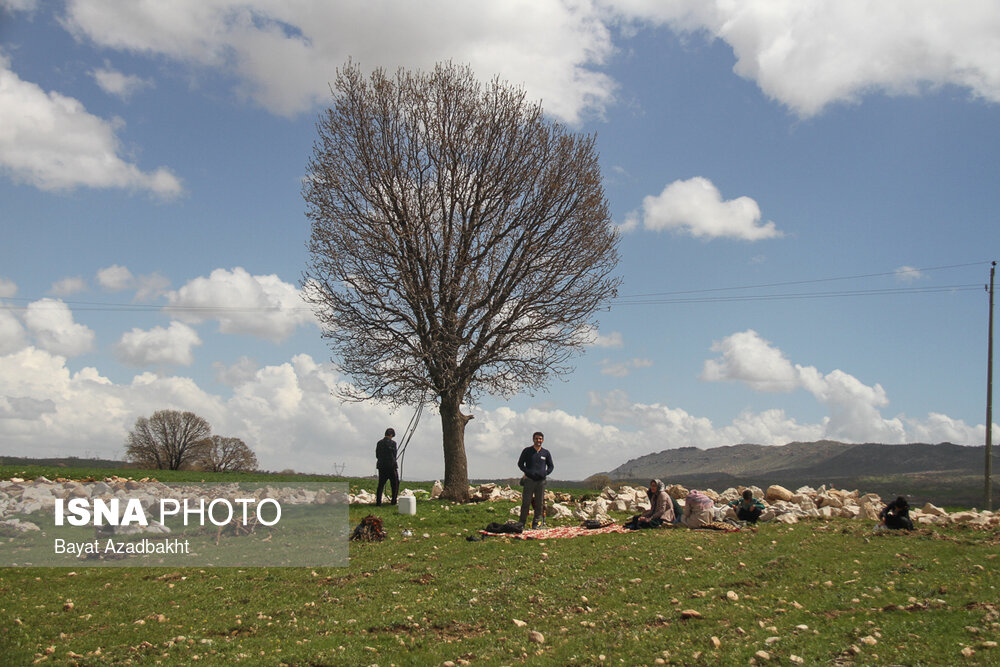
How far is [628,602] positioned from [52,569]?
10.7 m

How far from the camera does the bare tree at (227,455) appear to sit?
5569 cm

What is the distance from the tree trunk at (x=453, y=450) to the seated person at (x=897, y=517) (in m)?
13.5

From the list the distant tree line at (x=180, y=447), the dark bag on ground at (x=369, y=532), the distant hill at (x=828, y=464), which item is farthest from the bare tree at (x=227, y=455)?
the dark bag on ground at (x=369, y=532)

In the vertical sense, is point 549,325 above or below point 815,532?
above

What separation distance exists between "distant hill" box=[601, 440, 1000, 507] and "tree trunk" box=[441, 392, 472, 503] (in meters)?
34.7

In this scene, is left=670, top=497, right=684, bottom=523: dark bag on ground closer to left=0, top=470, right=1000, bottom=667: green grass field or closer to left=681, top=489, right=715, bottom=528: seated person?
left=681, top=489, right=715, bottom=528: seated person

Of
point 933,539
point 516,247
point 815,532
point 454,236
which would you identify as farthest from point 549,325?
point 933,539

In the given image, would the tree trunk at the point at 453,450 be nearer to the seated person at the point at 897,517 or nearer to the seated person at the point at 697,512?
the seated person at the point at 697,512

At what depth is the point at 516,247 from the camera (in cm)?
2638

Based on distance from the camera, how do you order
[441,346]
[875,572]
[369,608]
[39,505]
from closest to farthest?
[369,608] < [875,572] < [39,505] < [441,346]

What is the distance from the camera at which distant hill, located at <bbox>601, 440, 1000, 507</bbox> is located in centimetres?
6119

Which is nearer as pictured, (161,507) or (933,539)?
(933,539)

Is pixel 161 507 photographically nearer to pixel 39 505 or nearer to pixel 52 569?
pixel 39 505

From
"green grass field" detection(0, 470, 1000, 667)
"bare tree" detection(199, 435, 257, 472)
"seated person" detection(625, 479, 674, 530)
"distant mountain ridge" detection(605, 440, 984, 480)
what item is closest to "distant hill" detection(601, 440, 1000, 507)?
"distant mountain ridge" detection(605, 440, 984, 480)
